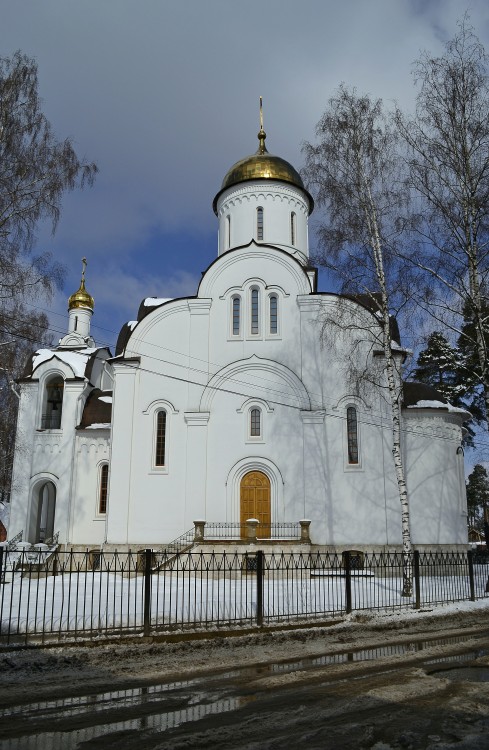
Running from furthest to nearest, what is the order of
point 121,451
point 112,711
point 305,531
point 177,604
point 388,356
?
1. point 121,451
2. point 305,531
3. point 388,356
4. point 177,604
5. point 112,711

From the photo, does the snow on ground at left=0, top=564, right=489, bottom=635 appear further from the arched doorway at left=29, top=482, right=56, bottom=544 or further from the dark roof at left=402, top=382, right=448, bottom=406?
the arched doorway at left=29, top=482, right=56, bottom=544

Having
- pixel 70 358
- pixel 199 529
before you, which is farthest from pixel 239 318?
pixel 199 529

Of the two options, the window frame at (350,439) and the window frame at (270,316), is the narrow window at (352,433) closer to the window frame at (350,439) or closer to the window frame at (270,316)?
the window frame at (350,439)

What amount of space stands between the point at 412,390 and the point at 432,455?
2.37m

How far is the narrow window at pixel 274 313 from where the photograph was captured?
72.1 ft

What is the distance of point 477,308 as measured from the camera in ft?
44.4

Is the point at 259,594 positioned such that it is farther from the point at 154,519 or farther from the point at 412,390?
the point at 412,390

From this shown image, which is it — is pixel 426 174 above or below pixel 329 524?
above

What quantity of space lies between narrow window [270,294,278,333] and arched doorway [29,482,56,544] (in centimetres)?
1054

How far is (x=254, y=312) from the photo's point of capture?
72.7 ft

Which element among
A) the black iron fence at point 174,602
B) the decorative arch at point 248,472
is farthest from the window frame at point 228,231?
the black iron fence at point 174,602

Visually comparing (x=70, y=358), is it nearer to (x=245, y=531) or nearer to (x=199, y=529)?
(x=199, y=529)

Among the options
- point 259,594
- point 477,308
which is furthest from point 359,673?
point 477,308

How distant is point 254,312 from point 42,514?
12715 mm
